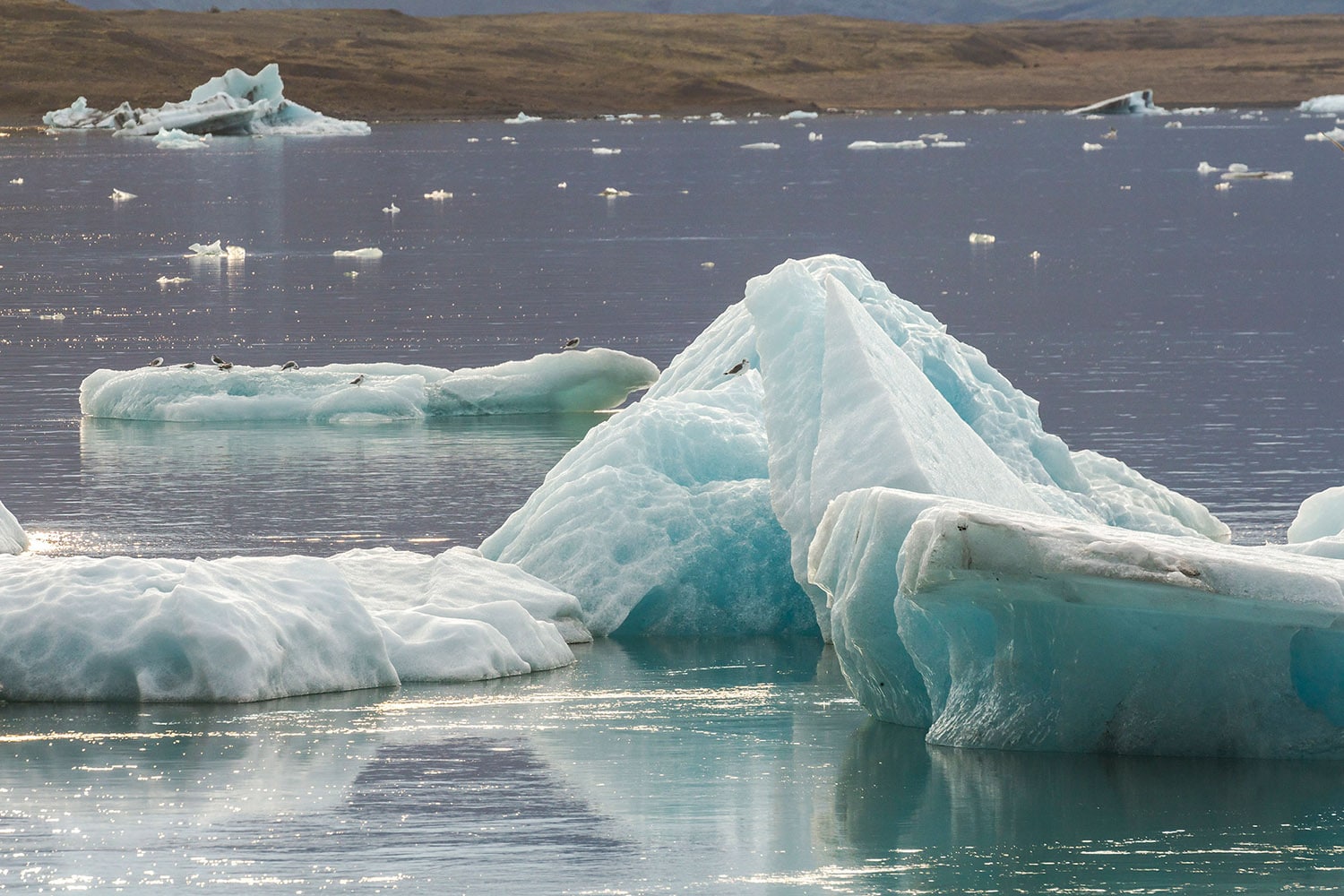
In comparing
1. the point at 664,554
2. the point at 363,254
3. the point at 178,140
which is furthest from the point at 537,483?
the point at 178,140

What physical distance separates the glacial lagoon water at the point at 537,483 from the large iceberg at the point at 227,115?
36.8 metres

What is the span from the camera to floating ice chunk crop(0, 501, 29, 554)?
12852mm

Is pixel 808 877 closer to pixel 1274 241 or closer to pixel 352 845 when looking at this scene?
pixel 352 845

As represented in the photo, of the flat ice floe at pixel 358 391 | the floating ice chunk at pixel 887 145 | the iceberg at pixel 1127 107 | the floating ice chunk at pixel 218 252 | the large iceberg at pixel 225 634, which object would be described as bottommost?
the floating ice chunk at pixel 218 252

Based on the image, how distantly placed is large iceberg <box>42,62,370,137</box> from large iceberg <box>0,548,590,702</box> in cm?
7532

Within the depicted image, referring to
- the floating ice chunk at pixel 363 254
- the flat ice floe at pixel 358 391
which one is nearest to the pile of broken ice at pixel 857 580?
the flat ice floe at pixel 358 391

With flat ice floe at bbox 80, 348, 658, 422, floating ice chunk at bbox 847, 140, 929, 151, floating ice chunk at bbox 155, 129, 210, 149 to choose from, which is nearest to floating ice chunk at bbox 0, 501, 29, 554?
flat ice floe at bbox 80, 348, 658, 422

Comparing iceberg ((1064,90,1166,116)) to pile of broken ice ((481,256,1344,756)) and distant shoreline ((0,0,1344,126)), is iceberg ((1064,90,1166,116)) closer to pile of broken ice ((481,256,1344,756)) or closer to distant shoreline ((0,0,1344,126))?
distant shoreline ((0,0,1344,126))

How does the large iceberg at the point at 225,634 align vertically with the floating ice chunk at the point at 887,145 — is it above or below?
below

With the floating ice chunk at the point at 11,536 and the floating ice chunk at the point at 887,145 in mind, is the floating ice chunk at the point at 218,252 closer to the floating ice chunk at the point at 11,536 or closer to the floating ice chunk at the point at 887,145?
the floating ice chunk at the point at 11,536

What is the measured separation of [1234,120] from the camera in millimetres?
105625

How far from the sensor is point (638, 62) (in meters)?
133

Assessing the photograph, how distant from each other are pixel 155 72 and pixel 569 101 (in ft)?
78.5

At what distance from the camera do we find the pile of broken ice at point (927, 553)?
7.82m
